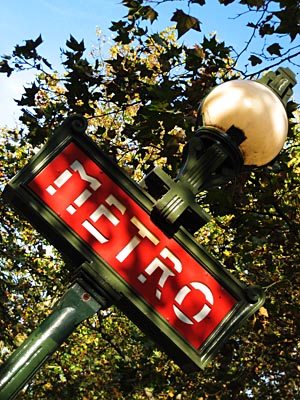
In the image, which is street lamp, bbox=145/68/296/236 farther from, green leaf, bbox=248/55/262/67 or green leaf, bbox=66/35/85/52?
green leaf, bbox=66/35/85/52

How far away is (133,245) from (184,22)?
266 centimetres

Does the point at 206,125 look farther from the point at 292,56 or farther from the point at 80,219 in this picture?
the point at 292,56

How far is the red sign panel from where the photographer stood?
2082 millimetres

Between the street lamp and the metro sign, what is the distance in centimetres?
11

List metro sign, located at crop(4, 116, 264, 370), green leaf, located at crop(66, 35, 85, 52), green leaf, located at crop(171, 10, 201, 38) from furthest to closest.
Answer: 1. green leaf, located at crop(66, 35, 85, 52)
2. green leaf, located at crop(171, 10, 201, 38)
3. metro sign, located at crop(4, 116, 264, 370)

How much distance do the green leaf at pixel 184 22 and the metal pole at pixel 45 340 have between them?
2.83m

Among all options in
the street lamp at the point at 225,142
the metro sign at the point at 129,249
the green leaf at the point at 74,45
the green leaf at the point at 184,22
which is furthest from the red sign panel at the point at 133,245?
the green leaf at the point at 74,45

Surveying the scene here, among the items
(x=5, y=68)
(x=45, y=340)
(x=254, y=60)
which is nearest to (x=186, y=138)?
(x=254, y=60)

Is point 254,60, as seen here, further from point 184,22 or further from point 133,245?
point 133,245

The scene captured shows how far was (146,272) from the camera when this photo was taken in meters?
2.10

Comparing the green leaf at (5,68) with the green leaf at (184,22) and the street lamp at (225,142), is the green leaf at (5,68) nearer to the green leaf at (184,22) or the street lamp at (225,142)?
Answer: the green leaf at (184,22)

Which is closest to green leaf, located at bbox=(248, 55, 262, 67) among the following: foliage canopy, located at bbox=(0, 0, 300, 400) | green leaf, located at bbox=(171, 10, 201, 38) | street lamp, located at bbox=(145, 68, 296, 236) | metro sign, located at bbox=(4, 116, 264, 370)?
foliage canopy, located at bbox=(0, 0, 300, 400)

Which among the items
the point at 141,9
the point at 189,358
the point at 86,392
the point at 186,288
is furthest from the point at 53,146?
the point at 86,392

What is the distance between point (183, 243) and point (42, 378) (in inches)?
404
